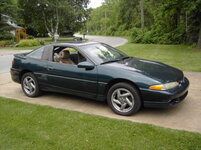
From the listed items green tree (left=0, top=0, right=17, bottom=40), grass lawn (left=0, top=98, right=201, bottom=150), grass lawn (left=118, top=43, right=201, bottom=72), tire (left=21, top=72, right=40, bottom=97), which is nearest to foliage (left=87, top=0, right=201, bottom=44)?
grass lawn (left=118, top=43, right=201, bottom=72)

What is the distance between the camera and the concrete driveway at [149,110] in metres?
4.02

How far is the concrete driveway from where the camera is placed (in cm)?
402

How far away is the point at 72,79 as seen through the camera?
15.8 ft

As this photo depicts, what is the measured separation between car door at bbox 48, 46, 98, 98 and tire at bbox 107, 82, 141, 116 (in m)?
0.42

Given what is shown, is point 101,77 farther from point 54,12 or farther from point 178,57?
point 54,12

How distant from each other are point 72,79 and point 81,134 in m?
1.56

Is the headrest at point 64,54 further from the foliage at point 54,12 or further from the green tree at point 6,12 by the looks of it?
the foliage at point 54,12

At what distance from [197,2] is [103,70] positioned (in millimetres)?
13124

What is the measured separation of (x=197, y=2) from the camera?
1473cm

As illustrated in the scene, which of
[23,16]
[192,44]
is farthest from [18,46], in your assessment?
[192,44]

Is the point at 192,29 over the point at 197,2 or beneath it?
beneath

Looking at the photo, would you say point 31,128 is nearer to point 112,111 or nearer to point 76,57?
point 112,111

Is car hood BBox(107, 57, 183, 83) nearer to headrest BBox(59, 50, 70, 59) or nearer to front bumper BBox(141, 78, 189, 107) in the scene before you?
front bumper BBox(141, 78, 189, 107)

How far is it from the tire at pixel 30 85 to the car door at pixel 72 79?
569 mm
